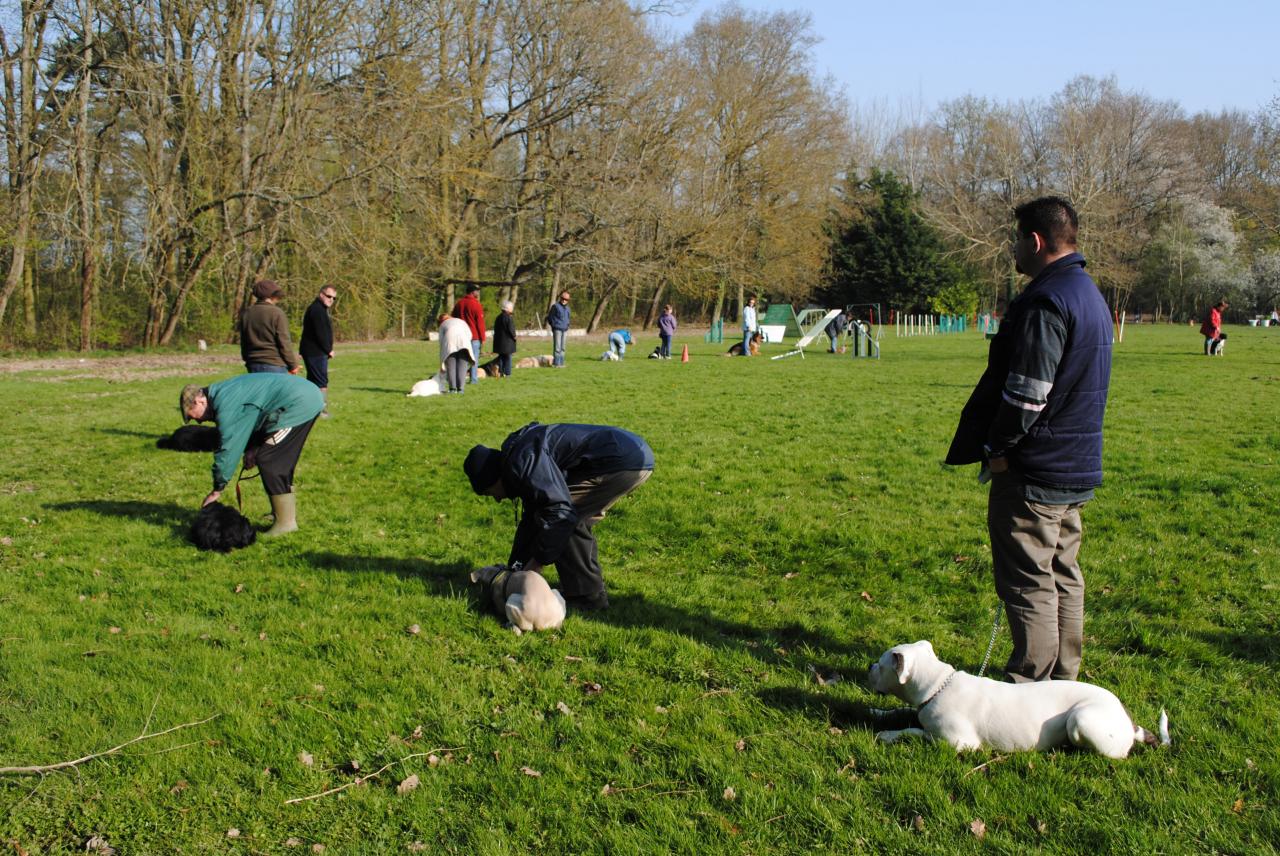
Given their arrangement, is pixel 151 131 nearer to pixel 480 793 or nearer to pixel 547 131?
pixel 547 131

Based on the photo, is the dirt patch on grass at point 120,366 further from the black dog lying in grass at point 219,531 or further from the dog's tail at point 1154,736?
the dog's tail at point 1154,736

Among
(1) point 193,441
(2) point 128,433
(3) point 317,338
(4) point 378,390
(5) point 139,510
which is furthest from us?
(4) point 378,390

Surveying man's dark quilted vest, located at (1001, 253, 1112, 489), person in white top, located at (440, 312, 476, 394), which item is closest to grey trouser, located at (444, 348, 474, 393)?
person in white top, located at (440, 312, 476, 394)

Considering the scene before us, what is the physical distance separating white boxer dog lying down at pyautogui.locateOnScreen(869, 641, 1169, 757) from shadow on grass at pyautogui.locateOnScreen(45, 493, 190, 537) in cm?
609

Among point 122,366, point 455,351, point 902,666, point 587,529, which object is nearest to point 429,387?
point 455,351

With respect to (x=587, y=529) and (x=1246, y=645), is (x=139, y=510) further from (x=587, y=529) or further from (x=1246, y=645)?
(x=1246, y=645)

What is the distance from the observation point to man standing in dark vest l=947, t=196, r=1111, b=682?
12.3ft

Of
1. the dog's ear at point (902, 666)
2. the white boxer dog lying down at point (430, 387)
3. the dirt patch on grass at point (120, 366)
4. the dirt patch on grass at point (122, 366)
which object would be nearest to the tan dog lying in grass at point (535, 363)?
the white boxer dog lying down at point (430, 387)

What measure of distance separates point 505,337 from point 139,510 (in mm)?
10380

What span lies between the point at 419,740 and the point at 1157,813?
3.01m

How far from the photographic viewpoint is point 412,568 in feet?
21.2

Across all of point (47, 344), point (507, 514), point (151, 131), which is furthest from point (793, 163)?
point (507, 514)

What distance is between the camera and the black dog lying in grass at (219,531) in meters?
6.79

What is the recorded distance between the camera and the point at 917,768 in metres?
3.69
